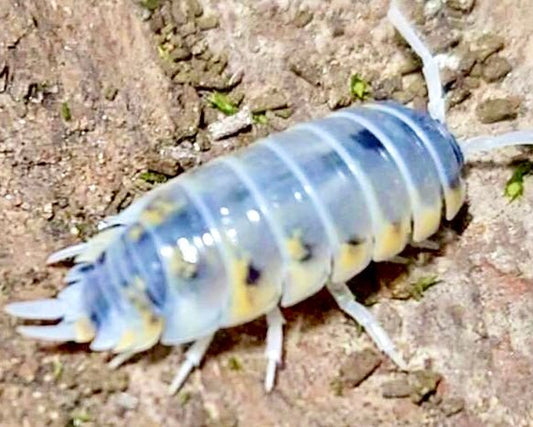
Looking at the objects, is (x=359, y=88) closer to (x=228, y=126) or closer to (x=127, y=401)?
(x=228, y=126)

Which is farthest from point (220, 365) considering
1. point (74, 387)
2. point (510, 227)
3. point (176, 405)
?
point (510, 227)

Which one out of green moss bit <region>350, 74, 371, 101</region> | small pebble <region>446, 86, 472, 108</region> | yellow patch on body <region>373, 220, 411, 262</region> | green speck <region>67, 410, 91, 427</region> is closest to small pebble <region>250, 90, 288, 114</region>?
green moss bit <region>350, 74, 371, 101</region>

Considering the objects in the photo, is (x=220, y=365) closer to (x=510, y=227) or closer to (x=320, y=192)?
(x=320, y=192)

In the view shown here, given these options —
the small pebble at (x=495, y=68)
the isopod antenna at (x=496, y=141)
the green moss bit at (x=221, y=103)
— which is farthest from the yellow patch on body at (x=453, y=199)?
the green moss bit at (x=221, y=103)

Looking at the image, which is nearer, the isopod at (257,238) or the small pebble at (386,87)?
the isopod at (257,238)

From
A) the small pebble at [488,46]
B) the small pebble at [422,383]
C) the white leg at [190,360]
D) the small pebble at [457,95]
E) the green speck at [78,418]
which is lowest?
the small pebble at [422,383]

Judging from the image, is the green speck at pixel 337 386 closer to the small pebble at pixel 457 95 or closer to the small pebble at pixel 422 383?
the small pebble at pixel 422 383

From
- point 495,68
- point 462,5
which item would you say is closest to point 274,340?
point 495,68
